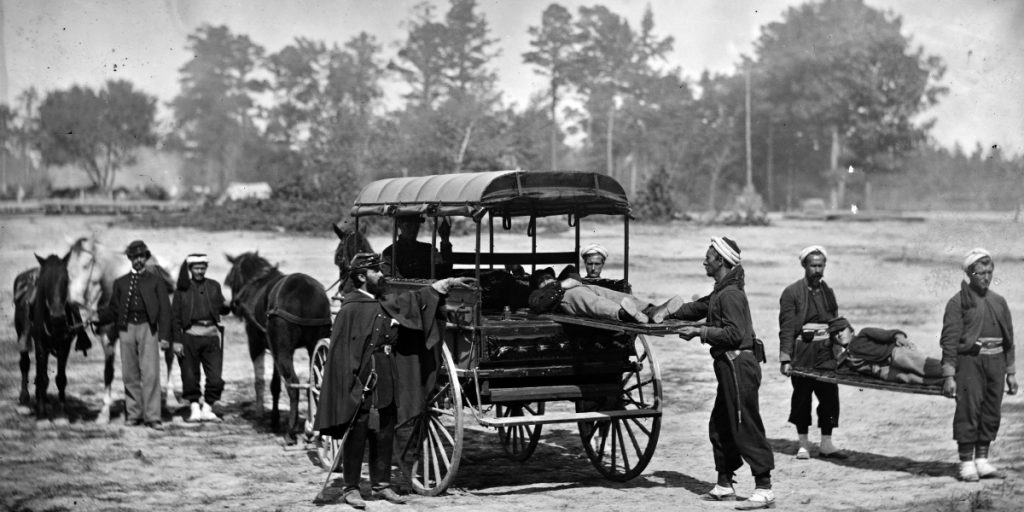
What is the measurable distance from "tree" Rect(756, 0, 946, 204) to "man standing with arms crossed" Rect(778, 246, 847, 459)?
36.1m

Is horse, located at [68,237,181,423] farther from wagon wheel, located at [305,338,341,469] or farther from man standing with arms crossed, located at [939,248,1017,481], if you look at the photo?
man standing with arms crossed, located at [939,248,1017,481]

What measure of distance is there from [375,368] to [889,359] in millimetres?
4186

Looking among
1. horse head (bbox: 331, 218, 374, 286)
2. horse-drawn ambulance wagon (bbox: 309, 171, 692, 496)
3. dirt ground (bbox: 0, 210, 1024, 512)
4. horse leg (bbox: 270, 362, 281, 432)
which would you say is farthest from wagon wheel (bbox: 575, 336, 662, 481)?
horse leg (bbox: 270, 362, 281, 432)

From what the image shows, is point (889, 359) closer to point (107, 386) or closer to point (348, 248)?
point (348, 248)

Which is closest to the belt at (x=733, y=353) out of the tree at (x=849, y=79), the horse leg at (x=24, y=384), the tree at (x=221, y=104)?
the horse leg at (x=24, y=384)

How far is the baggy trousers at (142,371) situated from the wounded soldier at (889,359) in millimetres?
7243

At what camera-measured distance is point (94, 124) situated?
147 ft

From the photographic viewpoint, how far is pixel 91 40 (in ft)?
88.7

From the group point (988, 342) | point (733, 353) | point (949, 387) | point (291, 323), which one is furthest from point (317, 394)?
point (988, 342)

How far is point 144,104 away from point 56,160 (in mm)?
4692

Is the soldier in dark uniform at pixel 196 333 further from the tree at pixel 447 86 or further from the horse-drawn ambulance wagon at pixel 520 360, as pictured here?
the tree at pixel 447 86

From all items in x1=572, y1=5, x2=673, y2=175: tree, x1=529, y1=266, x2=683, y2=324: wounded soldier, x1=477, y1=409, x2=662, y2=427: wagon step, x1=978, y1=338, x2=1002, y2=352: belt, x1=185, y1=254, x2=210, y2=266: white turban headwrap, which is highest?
x1=572, y1=5, x2=673, y2=175: tree

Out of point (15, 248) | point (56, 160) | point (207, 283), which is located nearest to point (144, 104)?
point (56, 160)

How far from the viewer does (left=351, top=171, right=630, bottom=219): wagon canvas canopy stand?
8.53m
